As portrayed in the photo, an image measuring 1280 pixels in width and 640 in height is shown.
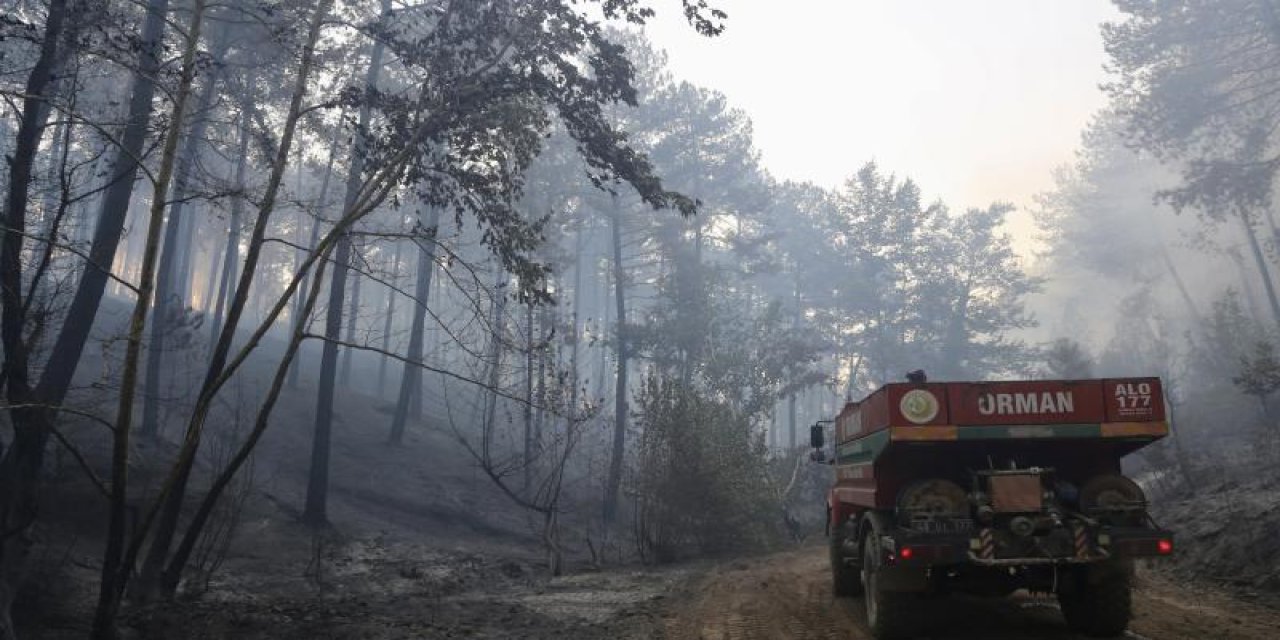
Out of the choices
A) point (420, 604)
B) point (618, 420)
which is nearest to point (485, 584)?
point (420, 604)

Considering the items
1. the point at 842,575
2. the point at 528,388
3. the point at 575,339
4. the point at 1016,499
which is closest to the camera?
the point at 1016,499

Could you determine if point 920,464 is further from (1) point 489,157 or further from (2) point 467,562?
(2) point 467,562

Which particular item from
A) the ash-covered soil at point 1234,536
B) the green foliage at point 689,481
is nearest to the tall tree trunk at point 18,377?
the green foliage at point 689,481

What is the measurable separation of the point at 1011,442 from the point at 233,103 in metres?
17.3

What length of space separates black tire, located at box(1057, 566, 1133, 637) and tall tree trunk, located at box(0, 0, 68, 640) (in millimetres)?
9968

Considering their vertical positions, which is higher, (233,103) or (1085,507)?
(233,103)

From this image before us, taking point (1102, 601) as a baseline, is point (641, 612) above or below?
below

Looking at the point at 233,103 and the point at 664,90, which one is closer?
the point at 233,103

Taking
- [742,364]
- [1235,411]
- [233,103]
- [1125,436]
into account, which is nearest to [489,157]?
[1125,436]

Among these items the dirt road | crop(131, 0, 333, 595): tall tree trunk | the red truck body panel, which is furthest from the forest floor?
the red truck body panel

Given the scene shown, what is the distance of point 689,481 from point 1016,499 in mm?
11063

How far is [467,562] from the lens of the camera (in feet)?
54.2

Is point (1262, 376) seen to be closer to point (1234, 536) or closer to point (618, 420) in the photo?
point (1234, 536)

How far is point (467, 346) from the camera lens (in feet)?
42.0
